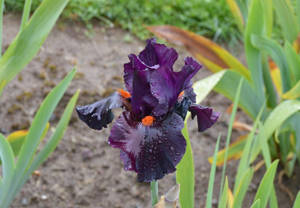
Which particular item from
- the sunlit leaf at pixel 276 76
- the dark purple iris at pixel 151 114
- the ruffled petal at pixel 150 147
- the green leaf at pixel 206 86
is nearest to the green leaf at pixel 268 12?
the sunlit leaf at pixel 276 76

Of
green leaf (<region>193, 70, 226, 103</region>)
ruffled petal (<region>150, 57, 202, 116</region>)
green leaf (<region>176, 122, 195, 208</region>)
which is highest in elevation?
ruffled petal (<region>150, 57, 202, 116</region>)

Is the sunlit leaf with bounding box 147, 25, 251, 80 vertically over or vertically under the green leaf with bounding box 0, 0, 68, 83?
under

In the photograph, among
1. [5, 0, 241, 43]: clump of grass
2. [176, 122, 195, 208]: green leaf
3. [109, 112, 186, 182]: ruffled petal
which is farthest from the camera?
[5, 0, 241, 43]: clump of grass

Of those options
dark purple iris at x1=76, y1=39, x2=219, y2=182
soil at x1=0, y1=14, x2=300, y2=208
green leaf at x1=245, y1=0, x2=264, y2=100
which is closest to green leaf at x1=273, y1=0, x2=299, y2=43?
green leaf at x1=245, y1=0, x2=264, y2=100

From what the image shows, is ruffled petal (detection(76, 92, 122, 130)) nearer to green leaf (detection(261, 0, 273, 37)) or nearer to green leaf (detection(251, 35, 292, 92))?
green leaf (detection(251, 35, 292, 92))

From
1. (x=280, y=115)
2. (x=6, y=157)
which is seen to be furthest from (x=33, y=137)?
(x=280, y=115)

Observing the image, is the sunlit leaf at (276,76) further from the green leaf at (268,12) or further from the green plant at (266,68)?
the green leaf at (268,12)
